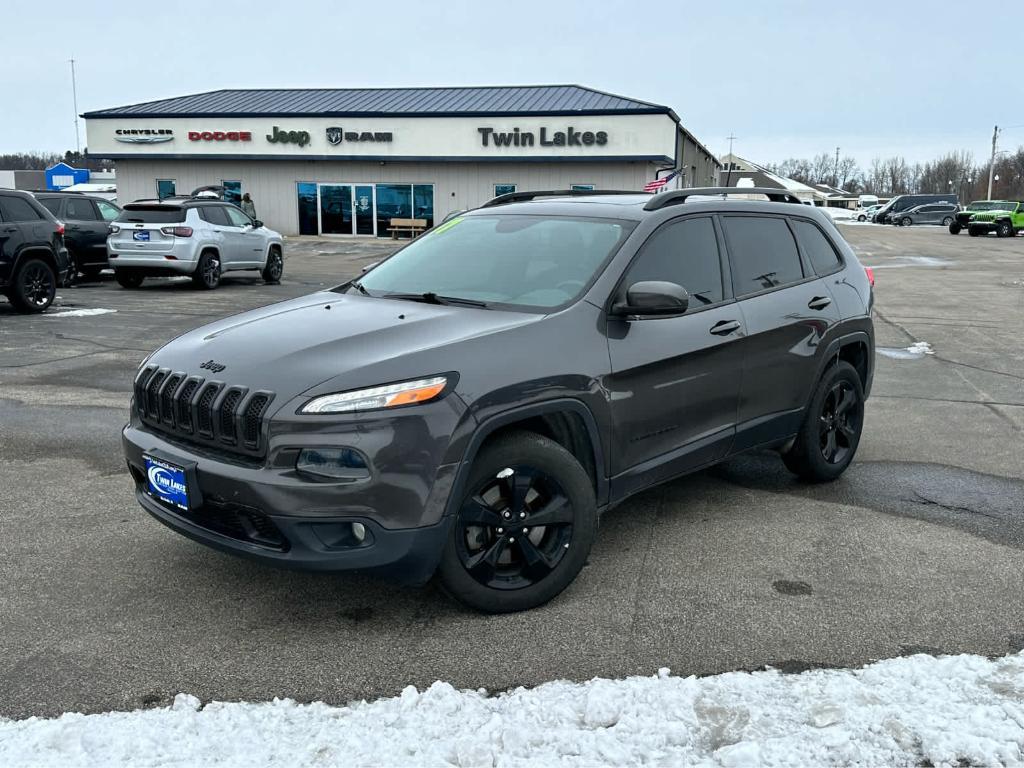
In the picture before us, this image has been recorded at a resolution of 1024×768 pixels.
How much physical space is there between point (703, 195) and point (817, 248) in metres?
1.03

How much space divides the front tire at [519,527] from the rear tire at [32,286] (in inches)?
468

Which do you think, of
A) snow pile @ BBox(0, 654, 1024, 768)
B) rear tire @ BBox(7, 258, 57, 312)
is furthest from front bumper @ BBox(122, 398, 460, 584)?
rear tire @ BBox(7, 258, 57, 312)

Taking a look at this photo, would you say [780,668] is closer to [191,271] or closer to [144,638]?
[144,638]

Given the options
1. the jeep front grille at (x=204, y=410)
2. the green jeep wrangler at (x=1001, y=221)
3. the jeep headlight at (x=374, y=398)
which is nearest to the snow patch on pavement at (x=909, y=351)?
the jeep headlight at (x=374, y=398)

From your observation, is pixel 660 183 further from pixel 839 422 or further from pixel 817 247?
pixel 839 422

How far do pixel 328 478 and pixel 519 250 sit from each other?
1.75 metres

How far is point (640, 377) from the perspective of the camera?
422cm

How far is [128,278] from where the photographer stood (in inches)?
689

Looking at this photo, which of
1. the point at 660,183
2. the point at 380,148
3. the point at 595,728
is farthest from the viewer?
the point at 380,148

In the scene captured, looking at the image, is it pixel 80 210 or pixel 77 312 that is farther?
pixel 80 210

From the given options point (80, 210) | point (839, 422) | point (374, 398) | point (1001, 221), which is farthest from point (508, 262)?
point (1001, 221)

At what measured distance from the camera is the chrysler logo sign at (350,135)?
36.2m

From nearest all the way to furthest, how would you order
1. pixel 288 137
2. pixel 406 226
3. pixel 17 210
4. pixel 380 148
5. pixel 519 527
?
1. pixel 519 527
2. pixel 17 210
3. pixel 380 148
4. pixel 288 137
5. pixel 406 226

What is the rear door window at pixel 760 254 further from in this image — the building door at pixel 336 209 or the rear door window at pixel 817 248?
the building door at pixel 336 209
